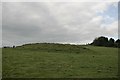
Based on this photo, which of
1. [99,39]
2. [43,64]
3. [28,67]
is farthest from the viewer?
[99,39]

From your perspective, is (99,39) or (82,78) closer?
(82,78)

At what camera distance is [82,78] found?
18.6 metres

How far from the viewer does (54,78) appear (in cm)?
1834

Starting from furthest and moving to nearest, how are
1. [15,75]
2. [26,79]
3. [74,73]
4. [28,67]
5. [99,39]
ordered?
1. [99,39]
2. [28,67]
3. [74,73]
4. [15,75]
5. [26,79]

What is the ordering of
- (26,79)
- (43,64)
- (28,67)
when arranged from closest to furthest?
1. (26,79)
2. (28,67)
3. (43,64)

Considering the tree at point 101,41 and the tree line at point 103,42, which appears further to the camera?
the tree at point 101,41

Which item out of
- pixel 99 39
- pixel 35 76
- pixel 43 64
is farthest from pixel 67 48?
pixel 99 39

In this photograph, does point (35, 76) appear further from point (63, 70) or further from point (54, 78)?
point (63, 70)

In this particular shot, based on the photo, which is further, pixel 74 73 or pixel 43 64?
pixel 43 64

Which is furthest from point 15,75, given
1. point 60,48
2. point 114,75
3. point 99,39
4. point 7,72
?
point 99,39

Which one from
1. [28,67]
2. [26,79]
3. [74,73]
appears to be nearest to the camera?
[26,79]

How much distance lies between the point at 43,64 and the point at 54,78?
6.56 m

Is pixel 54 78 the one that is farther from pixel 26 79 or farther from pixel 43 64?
pixel 43 64

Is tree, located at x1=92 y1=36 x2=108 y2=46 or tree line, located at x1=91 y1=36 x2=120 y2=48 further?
tree, located at x1=92 y1=36 x2=108 y2=46
